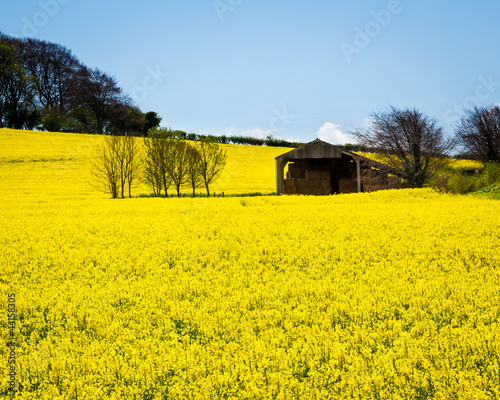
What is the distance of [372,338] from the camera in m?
6.01

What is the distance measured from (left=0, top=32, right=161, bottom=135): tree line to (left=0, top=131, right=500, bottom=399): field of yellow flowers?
65827 millimetres

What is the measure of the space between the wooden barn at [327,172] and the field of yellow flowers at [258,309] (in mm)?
15721

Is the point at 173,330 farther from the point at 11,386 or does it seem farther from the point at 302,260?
the point at 302,260

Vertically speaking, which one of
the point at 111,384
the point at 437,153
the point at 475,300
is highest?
the point at 437,153

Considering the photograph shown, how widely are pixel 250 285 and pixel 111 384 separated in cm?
364

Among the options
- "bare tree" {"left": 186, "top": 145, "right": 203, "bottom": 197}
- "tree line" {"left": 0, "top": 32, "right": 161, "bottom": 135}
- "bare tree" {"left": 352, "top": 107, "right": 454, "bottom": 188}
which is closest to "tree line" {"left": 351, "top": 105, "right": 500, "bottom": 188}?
"bare tree" {"left": 352, "top": 107, "right": 454, "bottom": 188}

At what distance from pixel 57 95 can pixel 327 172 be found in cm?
6867

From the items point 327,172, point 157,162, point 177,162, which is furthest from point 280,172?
point 157,162

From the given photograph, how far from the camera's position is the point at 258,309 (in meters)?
7.07

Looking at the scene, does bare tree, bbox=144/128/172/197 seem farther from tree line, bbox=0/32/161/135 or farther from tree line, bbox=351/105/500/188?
tree line, bbox=0/32/161/135

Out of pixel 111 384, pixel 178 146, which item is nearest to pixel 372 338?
pixel 111 384

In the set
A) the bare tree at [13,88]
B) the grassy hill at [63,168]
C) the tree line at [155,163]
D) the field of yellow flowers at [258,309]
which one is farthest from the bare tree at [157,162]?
the bare tree at [13,88]

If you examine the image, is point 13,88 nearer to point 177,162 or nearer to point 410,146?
point 177,162

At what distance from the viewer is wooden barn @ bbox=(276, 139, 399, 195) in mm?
29938
